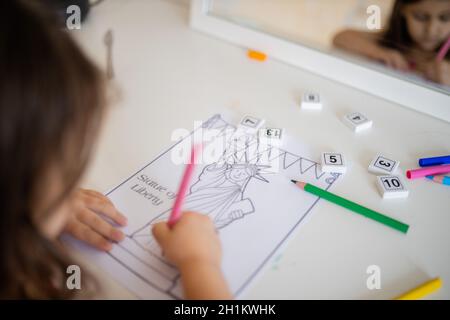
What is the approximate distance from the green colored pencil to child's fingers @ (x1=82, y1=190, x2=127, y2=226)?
23 cm

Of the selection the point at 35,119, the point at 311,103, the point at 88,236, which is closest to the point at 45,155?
the point at 35,119

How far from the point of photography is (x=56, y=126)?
330 millimetres

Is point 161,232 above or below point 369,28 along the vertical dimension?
below

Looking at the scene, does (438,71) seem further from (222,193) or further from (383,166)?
(222,193)

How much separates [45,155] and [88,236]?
0.16 metres

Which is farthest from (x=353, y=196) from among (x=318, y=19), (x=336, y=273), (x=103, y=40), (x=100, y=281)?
(x=103, y=40)

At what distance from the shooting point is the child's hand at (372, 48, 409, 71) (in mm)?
732

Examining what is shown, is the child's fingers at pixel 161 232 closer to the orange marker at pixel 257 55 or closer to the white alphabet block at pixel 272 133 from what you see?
the white alphabet block at pixel 272 133

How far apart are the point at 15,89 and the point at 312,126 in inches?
17.6

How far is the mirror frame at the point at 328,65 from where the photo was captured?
2.18 ft

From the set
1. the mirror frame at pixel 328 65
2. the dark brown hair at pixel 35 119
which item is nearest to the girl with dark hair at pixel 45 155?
the dark brown hair at pixel 35 119

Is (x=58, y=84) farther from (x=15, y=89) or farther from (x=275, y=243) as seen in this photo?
(x=275, y=243)

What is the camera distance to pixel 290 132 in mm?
627

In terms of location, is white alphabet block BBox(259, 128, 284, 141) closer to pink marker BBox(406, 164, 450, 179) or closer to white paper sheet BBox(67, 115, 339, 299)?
white paper sheet BBox(67, 115, 339, 299)
